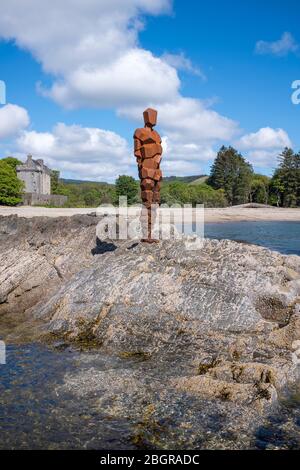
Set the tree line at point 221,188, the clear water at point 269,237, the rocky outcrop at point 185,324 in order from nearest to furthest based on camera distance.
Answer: the rocky outcrop at point 185,324 → the clear water at point 269,237 → the tree line at point 221,188

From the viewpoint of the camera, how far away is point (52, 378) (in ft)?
23.7

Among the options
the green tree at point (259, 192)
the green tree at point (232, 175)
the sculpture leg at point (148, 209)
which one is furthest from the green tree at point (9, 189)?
the sculpture leg at point (148, 209)

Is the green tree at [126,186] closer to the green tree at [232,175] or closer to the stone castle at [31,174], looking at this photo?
the stone castle at [31,174]

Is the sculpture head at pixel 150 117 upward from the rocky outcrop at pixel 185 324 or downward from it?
upward

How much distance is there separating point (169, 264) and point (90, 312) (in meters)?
2.18

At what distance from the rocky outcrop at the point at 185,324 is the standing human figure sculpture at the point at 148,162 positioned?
0.85 metres

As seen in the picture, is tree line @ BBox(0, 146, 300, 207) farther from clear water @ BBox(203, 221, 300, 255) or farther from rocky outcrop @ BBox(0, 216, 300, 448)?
rocky outcrop @ BBox(0, 216, 300, 448)

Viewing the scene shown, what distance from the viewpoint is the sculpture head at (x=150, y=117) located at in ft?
37.3

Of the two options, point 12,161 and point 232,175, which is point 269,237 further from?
point 232,175

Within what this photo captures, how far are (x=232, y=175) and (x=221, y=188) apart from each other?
5641mm

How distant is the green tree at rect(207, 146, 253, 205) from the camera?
119750 mm

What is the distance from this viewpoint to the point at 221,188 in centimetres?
12625

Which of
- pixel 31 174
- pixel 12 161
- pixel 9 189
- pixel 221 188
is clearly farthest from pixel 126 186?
pixel 221 188

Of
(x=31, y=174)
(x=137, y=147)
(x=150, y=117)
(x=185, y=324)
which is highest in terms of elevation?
(x=31, y=174)
